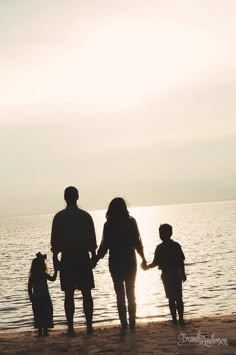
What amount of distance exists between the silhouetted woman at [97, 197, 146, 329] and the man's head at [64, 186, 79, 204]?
0.68m

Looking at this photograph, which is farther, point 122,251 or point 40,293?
point 40,293

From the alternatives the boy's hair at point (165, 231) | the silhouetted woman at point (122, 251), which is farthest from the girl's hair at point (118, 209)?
the boy's hair at point (165, 231)

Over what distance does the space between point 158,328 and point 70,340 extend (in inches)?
80.4

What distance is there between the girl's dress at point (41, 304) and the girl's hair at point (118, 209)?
270 centimetres

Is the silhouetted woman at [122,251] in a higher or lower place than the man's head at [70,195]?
lower

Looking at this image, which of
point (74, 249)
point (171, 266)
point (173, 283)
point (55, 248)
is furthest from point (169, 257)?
point (55, 248)

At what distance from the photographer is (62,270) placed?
890 cm

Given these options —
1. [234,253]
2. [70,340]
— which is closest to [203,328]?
[70,340]

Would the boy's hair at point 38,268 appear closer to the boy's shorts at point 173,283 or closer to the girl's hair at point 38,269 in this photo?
the girl's hair at point 38,269

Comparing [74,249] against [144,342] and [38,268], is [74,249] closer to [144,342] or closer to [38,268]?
[144,342]

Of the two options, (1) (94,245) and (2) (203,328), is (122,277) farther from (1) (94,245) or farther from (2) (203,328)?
(2) (203,328)

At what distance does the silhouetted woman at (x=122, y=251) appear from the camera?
8891 mm

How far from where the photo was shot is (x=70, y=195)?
9.05m

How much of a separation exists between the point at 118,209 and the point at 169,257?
5.95 feet
